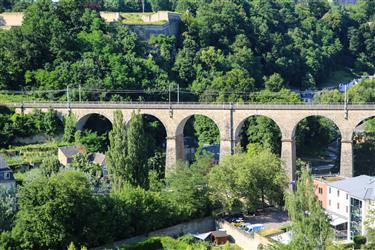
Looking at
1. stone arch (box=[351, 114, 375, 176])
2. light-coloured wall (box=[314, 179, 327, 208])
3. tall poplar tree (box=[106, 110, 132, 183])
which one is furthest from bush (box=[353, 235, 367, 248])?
stone arch (box=[351, 114, 375, 176])

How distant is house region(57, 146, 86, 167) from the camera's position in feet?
176

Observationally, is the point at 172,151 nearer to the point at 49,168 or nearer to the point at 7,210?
the point at 49,168

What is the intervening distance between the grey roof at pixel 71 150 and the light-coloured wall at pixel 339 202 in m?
23.3

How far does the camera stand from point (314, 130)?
72.2m

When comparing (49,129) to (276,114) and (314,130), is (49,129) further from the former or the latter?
(314,130)

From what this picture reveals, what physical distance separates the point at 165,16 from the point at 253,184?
49.6 meters

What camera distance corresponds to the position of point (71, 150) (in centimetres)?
5591

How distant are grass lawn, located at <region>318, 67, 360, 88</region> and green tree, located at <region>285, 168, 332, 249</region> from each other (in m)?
75.7

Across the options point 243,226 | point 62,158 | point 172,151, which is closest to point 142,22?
point 172,151

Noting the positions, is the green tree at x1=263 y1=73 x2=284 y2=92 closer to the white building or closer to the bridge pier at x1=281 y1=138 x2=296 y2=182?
the bridge pier at x1=281 y1=138 x2=296 y2=182

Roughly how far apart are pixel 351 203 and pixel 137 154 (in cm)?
1572

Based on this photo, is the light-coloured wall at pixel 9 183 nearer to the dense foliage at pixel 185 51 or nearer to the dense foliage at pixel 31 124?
the dense foliage at pixel 31 124

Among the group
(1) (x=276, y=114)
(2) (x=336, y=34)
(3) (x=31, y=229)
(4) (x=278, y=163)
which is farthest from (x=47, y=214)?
(2) (x=336, y=34)

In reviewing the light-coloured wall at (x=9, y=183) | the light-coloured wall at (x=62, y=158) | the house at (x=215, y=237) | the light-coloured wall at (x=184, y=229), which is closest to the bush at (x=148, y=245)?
the light-coloured wall at (x=184, y=229)
